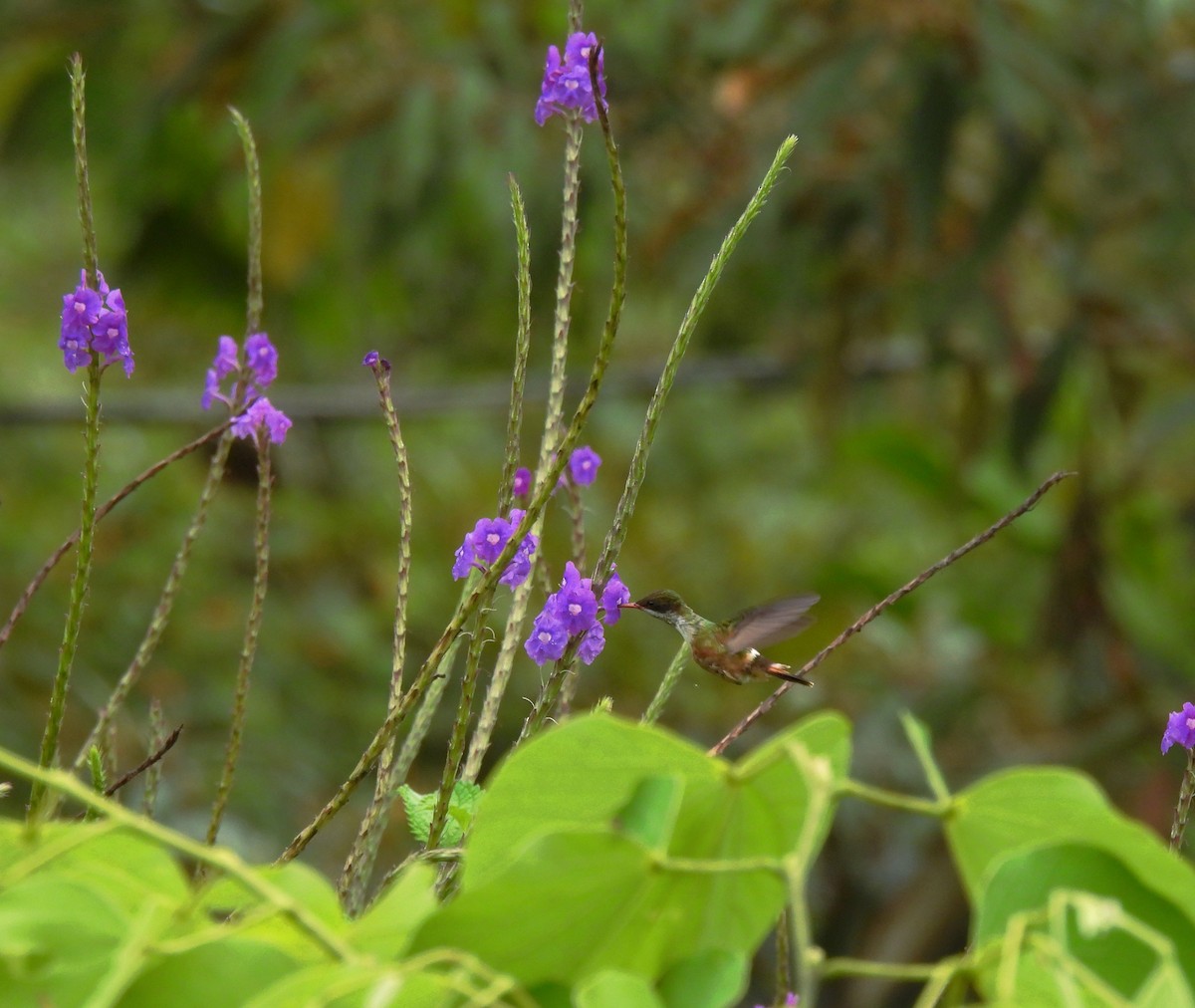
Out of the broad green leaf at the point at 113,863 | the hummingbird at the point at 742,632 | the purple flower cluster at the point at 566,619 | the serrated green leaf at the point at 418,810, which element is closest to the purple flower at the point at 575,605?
the purple flower cluster at the point at 566,619

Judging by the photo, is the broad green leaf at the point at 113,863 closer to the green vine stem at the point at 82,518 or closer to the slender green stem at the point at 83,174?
the green vine stem at the point at 82,518

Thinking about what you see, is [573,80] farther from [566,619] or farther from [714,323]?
[714,323]

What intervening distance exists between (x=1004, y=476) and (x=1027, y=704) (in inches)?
30.2

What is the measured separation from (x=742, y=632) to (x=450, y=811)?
2.00 feet

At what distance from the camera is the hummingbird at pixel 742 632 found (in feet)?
4.23

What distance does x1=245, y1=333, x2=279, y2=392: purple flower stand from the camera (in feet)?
3.22

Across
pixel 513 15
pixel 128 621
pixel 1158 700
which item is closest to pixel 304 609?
pixel 128 621

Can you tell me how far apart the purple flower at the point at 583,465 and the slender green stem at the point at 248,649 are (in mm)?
201

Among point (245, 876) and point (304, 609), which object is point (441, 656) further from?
point (304, 609)

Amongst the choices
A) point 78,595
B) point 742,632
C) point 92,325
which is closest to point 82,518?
point 78,595

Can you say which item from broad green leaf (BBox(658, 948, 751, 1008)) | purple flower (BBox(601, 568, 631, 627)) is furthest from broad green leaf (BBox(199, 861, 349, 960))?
purple flower (BBox(601, 568, 631, 627))

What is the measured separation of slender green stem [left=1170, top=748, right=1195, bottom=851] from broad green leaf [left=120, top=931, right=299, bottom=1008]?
41 centimetres

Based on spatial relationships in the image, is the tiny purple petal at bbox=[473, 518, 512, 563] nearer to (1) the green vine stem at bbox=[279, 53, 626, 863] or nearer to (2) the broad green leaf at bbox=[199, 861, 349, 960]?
(1) the green vine stem at bbox=[279, 53, 626, 863]

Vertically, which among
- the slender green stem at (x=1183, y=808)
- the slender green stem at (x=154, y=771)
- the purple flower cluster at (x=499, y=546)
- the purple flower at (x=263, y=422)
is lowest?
the slender green stem at (x=1183, y=808)
